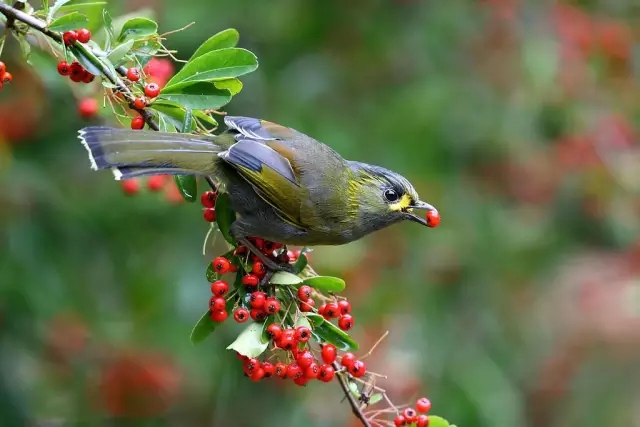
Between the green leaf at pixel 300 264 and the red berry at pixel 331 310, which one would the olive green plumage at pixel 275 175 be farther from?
the red berry at pixel 331 310

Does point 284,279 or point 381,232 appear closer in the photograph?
point 284,279

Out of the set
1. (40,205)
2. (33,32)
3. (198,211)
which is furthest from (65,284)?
(33,32)

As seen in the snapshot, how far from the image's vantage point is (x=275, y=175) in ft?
11.4

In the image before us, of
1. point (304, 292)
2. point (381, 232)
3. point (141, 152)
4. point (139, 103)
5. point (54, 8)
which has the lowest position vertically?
point (381, 232)

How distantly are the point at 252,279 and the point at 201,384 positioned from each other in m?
→ 3.47

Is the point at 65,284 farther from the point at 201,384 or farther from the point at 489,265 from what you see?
the point at 489,265

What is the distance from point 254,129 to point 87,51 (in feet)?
3.03

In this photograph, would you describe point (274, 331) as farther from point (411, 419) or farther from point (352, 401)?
point (411, 419)

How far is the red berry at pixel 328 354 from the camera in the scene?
279 cm

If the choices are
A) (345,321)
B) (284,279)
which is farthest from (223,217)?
(345,321)

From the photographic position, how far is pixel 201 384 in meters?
6.12

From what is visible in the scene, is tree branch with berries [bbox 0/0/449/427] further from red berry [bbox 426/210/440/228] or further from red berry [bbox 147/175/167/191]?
red berry [bbox 147/175/167/191]

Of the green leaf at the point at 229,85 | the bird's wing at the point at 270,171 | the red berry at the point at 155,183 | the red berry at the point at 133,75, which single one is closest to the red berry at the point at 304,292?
the bird's wing at the point at 270,171

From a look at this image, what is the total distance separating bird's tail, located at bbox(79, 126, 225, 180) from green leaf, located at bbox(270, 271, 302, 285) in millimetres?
454
